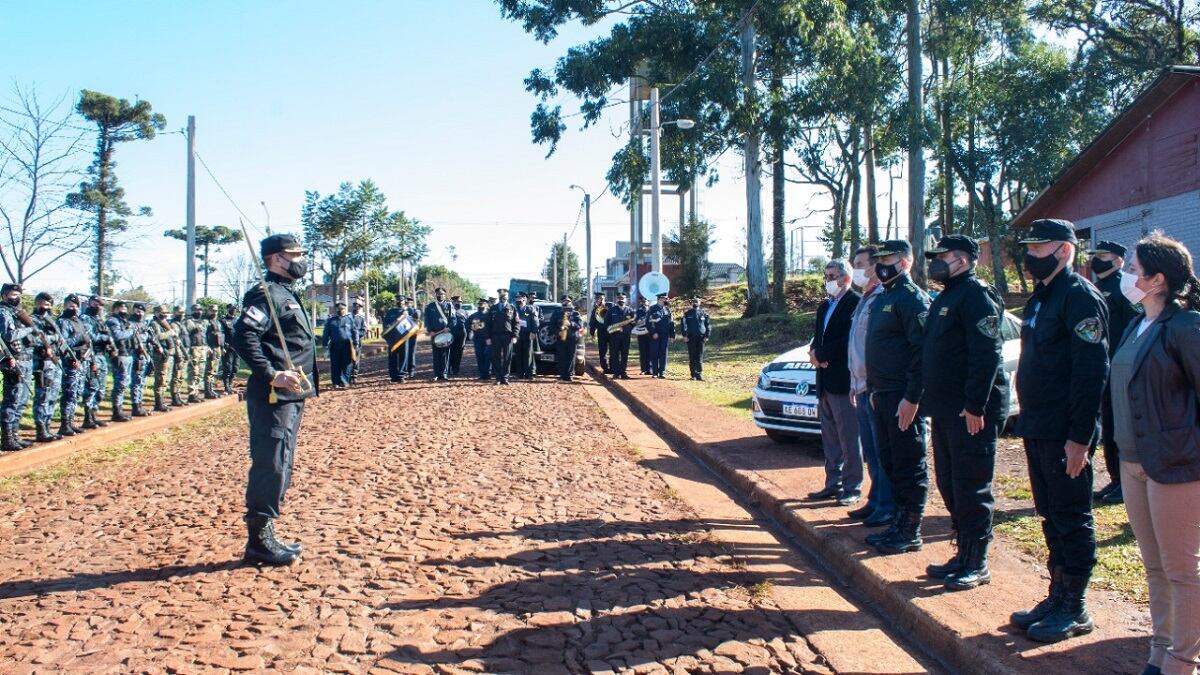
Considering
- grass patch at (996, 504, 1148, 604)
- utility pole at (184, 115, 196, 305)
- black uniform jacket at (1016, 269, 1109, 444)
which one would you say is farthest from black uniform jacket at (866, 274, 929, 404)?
utility pole at (184, 115, 196, 305)

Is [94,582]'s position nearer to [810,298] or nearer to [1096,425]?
[1096,425]

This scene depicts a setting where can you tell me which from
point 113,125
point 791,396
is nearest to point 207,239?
point 113,125

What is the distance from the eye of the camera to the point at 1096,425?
13.0 feet

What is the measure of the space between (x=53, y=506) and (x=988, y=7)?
1268 inches

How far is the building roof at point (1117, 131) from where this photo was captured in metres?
18.7

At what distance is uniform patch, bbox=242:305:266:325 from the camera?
544cm

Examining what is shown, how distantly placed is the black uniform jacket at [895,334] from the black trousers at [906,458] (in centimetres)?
11

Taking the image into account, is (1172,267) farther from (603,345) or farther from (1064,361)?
(603,345)

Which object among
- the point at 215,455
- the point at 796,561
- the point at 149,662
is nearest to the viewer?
the point at 149,662

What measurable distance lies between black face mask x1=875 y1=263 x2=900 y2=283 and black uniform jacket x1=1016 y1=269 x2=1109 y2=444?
4.75 ft

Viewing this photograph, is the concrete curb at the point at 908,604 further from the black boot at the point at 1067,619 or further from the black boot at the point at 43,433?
the black boot at the point at 43,433

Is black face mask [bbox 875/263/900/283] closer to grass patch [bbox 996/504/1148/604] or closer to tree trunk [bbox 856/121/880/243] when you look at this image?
grass patch [bbox 996/504/1148/604]

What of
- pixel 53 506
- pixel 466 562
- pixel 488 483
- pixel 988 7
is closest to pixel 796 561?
pixel 466 562

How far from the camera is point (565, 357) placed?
1934 cm
